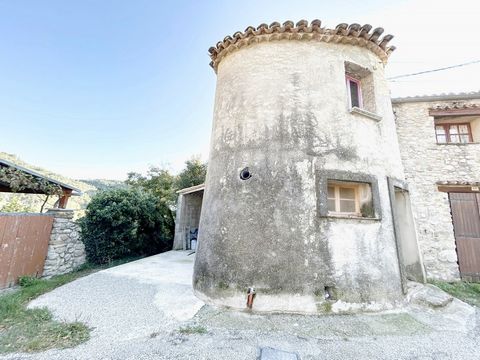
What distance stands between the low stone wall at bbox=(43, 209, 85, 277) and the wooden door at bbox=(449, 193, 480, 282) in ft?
46.5

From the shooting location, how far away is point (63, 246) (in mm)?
8203

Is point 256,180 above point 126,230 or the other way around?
above

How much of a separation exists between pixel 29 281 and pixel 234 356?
7265mm

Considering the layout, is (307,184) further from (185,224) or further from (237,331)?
→ (185,224)

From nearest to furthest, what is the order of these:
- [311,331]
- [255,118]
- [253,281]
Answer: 1. [311,331]
2. [253,281]
3. [255,118]

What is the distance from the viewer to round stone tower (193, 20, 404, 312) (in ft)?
14.6

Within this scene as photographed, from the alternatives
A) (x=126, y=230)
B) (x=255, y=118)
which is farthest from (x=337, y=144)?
(x=126, y=230)

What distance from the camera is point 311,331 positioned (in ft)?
11.9

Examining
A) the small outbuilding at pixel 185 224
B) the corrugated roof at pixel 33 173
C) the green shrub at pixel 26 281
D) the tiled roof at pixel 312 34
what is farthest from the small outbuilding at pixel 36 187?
the tiled roof at pixel 312 34

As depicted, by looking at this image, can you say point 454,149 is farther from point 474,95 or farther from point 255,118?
point 255,118

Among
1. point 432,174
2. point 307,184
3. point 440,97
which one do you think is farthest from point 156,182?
point 440,97

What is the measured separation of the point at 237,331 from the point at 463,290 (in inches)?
288

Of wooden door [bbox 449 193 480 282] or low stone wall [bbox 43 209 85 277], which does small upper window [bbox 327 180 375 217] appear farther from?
low stone wall [bbox 43 209 85 277]

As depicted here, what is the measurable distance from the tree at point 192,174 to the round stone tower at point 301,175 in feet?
38.8
